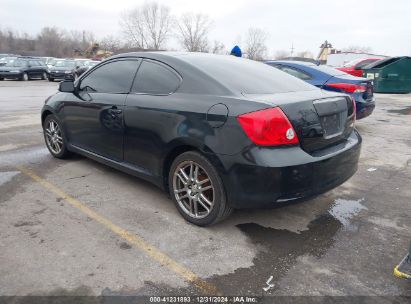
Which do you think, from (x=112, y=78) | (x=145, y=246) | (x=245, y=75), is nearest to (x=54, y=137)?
(x=112, y=78)

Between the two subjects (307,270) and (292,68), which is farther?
(292,68)

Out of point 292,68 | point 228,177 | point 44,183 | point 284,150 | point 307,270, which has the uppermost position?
point 292,68

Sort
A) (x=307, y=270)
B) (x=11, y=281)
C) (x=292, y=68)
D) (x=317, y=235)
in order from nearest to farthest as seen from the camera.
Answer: (x=11, y=281)
(x=307, y=270)
(x=317, y=235)
(x=292, y=68)

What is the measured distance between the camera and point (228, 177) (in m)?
2.98

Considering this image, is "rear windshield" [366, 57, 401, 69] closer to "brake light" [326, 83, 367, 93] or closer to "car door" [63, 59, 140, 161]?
"brake light" [326, 83, 367, 93]

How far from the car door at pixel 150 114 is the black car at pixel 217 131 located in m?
0.01

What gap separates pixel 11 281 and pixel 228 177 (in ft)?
5.63

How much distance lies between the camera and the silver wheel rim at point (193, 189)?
3254 millimetres

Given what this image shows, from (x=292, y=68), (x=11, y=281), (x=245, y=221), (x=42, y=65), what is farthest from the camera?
(x=42, y=65)

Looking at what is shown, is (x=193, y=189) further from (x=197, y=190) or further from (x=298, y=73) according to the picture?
(x=298, y=73)

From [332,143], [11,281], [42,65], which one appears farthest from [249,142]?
[42,65]

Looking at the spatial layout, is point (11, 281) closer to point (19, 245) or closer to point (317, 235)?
point (19, 245)

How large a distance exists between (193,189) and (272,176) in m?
0.81

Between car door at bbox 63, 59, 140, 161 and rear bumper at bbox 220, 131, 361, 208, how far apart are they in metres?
1.52
